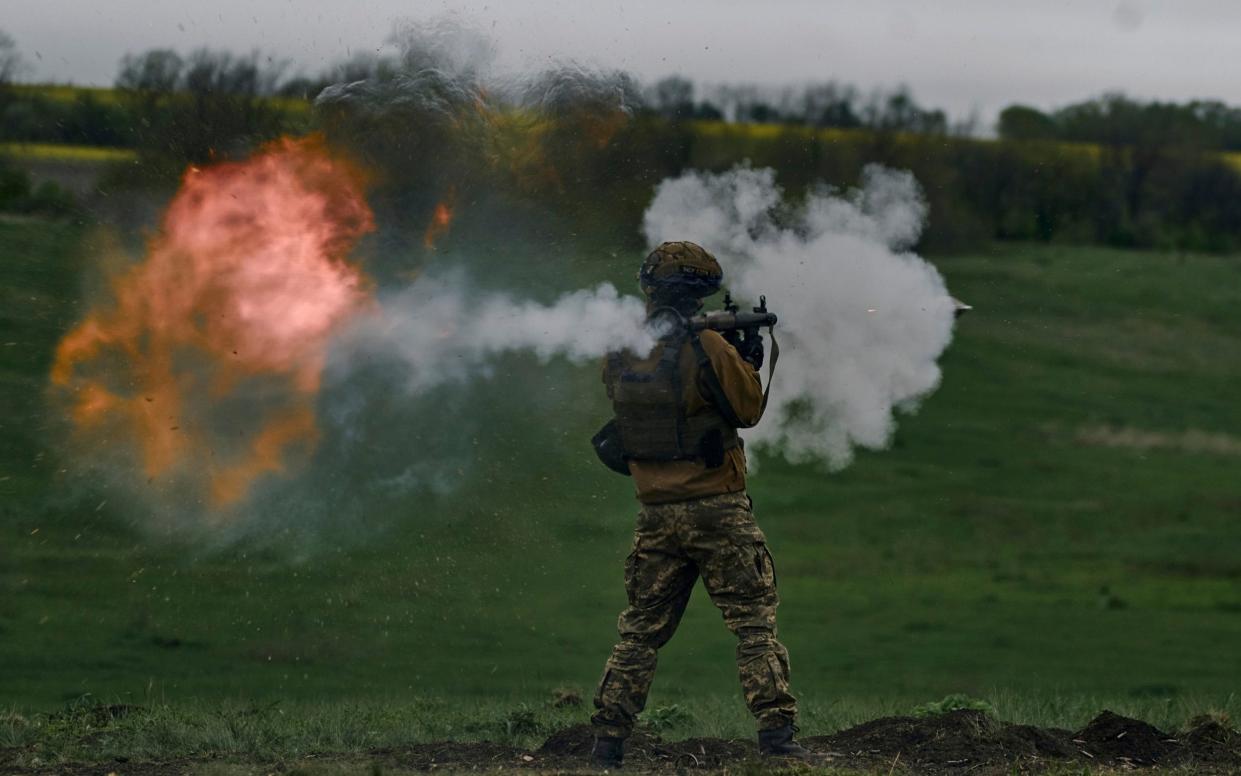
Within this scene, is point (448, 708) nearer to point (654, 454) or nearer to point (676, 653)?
point (654, 454)

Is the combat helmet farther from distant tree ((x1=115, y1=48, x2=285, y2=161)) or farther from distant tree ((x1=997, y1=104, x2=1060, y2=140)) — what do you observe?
distant tree ((x1=997, y1=104, x2=1060, y2=140))

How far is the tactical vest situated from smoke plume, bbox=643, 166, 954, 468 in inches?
60.4

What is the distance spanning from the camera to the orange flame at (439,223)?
10.3 metres

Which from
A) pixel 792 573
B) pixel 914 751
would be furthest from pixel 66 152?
pixel 792 573

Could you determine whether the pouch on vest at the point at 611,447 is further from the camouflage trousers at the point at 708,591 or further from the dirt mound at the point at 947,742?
the dirt mound at the point at 947,742

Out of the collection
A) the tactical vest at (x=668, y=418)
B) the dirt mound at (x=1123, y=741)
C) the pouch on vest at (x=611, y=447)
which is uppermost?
the tactical vest at (x=668, y=418)

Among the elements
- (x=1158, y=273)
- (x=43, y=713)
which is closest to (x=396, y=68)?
(x=43, y=713)

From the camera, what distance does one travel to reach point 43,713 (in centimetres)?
987

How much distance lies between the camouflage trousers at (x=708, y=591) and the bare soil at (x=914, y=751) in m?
0.36

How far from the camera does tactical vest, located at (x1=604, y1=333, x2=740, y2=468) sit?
26.2 feet

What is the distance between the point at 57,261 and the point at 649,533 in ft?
21.6

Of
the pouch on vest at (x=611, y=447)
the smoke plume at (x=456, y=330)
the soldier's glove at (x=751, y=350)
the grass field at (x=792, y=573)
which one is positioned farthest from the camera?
the grass field at (x=792, y=573)

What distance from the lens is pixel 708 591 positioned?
318 inches

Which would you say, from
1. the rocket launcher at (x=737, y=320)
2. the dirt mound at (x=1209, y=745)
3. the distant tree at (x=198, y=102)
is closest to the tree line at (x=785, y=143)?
the distant tree at (x=198, y=102)
